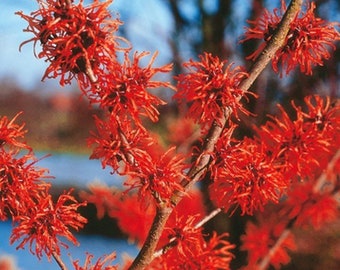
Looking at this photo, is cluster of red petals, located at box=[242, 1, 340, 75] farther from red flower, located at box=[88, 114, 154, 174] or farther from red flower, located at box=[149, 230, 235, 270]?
red flower, located at box=[149, 230, 235, 270]

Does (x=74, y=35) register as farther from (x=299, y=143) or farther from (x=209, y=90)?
(x=299, y=143)

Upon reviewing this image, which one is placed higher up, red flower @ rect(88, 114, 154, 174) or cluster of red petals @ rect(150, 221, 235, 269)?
red flower @ rect(88, 114, 154, 174)

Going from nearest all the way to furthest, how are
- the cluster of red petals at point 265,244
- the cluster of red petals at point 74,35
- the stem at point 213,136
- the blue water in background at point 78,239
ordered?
the cluster of red petals at point 74,35, the stem at point 213,136, the cluster of red petals at point 265,244, the blue water in background at point 78,239

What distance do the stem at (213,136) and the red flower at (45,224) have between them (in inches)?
6.6

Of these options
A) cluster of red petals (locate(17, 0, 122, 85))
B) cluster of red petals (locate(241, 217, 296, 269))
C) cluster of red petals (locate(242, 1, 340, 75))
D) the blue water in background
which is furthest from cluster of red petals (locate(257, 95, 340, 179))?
the blue water in background

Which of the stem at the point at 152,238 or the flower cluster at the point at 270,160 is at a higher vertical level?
the flower cluster at the point at 270,160

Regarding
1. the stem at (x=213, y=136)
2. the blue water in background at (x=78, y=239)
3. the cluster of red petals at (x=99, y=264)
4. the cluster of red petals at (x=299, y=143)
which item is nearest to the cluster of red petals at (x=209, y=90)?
the stem at (x=213, y=136)

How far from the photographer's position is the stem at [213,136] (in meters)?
1.27

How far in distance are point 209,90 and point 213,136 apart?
4.3 inches

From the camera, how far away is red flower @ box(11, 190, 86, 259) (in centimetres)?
125

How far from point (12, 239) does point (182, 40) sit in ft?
12.8

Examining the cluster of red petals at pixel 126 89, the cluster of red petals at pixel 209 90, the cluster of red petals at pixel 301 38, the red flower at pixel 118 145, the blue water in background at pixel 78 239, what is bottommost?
the blue water in background at pixel 78 239

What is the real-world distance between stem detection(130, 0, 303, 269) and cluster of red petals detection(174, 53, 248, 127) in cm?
3

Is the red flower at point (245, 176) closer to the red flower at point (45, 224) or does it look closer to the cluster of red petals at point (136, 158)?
the cluster of red petals at point (136, 158)
